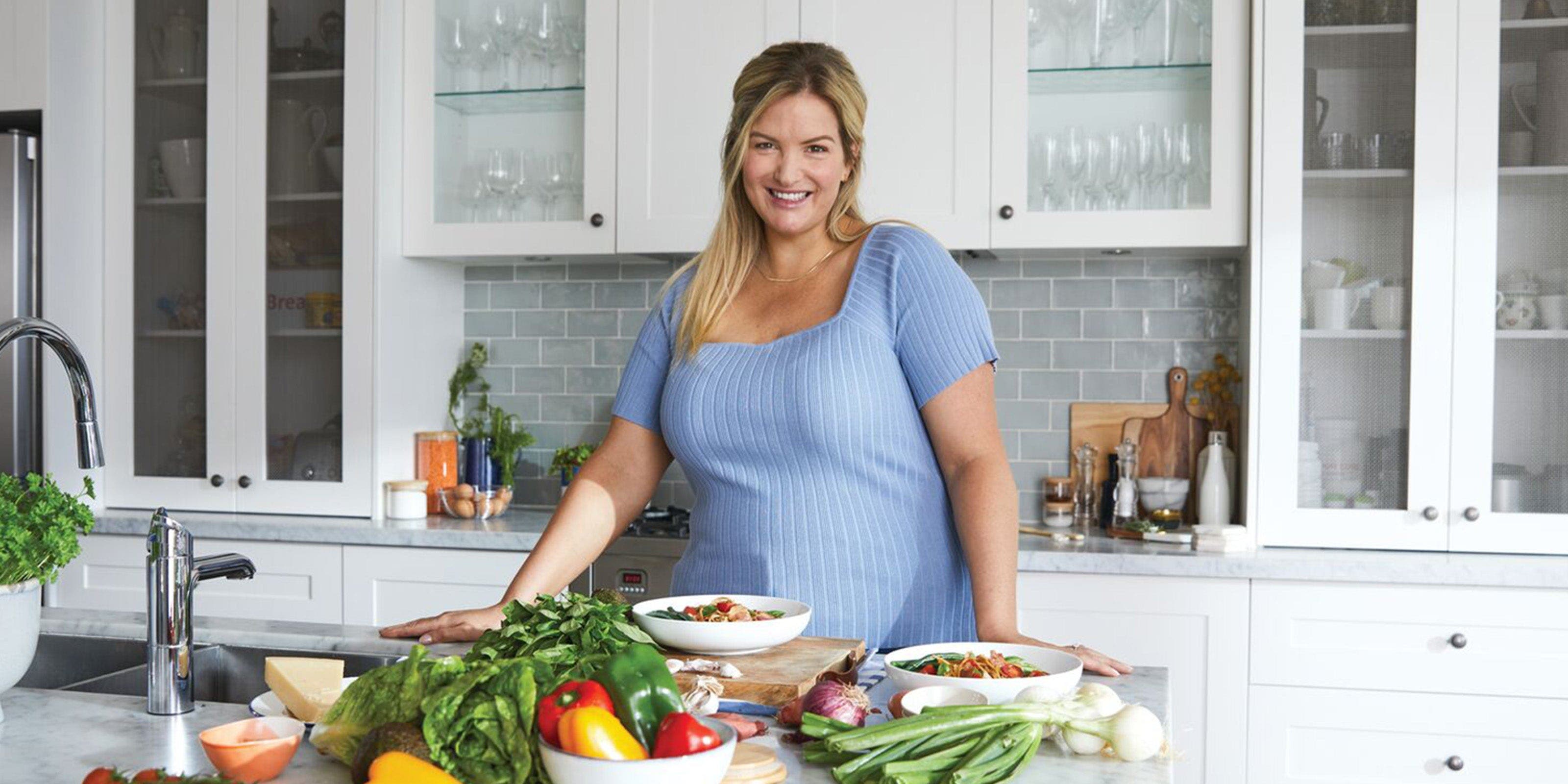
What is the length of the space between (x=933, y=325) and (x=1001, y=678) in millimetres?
699

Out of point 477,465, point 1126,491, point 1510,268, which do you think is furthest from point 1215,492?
point 477,465

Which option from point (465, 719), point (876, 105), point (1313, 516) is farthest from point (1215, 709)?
point (465, 719)

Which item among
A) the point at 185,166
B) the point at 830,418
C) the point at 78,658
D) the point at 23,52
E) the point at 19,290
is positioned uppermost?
the point at 23,52

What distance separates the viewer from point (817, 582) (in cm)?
188

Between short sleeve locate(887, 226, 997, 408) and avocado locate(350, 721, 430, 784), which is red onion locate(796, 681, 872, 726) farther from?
short sleeve locate(887, 226, 997, 408)

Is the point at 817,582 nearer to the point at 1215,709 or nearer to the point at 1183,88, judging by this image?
the point at 1215,709

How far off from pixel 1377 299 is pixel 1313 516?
0.51 m

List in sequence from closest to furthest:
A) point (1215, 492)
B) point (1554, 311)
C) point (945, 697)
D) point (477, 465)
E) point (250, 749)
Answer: point (250, 749) < point (945, 697) < point (1554, 311) < point (1215, 492) < point (477, 465)

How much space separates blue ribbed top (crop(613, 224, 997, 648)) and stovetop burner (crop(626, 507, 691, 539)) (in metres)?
1.25

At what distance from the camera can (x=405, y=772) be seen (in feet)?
3.21

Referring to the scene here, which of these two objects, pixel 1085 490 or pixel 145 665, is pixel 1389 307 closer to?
pixel 1085 490

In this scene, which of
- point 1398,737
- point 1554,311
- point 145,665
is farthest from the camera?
point 1554,311

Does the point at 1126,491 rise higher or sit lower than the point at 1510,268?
lower

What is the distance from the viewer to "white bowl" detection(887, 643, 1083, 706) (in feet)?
4.15
